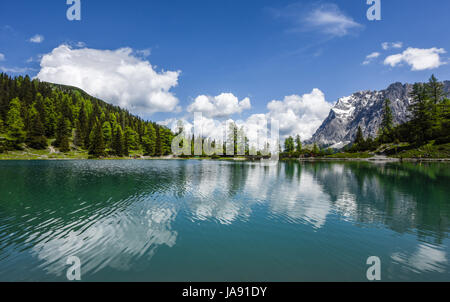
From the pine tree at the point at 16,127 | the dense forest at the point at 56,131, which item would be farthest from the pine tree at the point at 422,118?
the pine tree at the point at 16,127

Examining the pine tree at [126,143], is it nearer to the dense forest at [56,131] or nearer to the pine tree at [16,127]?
the dense forest at [56,131]

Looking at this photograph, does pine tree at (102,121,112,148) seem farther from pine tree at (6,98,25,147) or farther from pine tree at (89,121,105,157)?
pine tree at (6,98,25,147)

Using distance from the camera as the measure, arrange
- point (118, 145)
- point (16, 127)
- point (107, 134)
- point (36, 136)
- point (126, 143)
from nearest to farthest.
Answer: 1. point (16, 127)
2. point (36, 136)
3. point (118, 145)
4. point (126, 143)
5. point (107, 134)

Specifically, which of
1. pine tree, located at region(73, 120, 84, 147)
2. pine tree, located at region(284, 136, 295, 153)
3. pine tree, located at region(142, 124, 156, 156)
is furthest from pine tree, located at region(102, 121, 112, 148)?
pine tree, located at region(284, 136, 295, 153)

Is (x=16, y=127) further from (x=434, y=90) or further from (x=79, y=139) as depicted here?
(x=434, y=90)

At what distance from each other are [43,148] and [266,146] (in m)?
128

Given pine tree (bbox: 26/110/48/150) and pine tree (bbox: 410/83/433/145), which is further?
pine tree (bbox: 26/110/48/150)

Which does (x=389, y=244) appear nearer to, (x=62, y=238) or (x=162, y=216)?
(x=162, y=216)

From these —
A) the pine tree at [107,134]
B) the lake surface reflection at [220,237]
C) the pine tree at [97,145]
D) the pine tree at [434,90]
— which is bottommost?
the lake surface reflection at [220,237]

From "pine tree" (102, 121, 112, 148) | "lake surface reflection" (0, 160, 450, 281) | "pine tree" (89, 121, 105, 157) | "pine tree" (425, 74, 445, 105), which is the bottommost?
"lake surface reflection" (0, 160, 450, 281)

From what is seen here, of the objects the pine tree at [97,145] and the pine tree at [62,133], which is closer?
the pine tree at [62,133]

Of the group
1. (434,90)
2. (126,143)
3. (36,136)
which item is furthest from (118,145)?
(434,90)

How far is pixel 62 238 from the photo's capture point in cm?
1023
